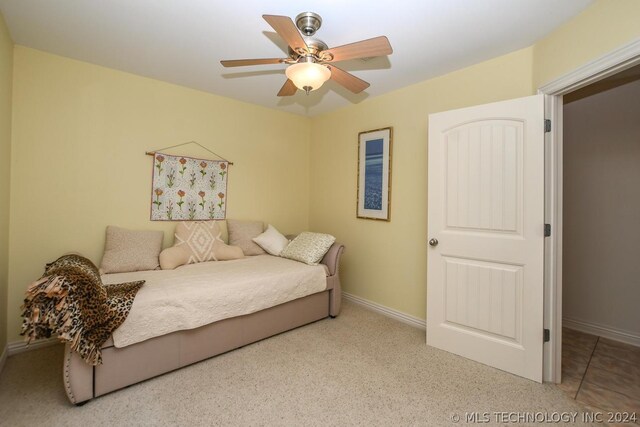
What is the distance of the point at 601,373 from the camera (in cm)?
204

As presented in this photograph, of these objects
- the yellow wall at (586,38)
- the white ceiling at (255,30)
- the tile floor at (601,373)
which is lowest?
the tile floor at (601,373)

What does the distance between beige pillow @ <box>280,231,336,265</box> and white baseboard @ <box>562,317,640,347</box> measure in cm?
245

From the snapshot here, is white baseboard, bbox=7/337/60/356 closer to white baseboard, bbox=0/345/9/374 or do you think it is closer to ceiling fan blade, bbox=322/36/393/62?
white baseboard, bbox=0/345/9/374

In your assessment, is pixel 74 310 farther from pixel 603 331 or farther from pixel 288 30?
pixel 603 331

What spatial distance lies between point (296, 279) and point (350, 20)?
6.71 ft

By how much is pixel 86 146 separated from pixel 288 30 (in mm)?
2162

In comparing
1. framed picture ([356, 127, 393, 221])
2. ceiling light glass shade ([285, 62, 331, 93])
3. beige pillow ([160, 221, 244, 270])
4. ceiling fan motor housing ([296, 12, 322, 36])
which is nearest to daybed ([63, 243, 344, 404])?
beige pillow ([160, 221, 244, 270])

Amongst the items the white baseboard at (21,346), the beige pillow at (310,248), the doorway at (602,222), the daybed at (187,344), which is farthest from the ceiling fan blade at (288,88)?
the white baseboard at (21,346)

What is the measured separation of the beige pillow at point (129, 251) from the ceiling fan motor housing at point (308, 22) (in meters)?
2.18

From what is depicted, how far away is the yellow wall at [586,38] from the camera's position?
1.50 m

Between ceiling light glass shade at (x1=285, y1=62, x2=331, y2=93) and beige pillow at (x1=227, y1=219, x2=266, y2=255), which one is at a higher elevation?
ceiling light glass shade at (x1=285, y1=62, x2=331, y2=93)

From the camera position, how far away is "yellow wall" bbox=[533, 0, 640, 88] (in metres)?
1.50

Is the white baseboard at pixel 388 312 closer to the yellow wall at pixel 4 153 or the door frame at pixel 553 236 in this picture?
the door frame at pixel 553 236

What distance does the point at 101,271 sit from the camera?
2393 mm
